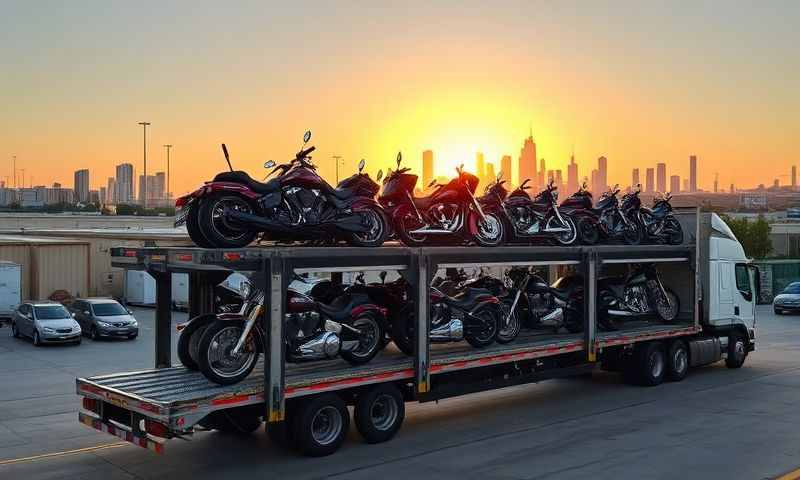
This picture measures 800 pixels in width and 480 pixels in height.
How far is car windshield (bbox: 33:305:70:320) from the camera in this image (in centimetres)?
2286

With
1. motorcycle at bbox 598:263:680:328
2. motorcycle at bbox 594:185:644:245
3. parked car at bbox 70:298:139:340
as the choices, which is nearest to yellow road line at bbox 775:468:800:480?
motorcycle at bbox 598:263:680:328

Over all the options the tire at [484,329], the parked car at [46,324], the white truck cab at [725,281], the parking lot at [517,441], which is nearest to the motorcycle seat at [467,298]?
the tire at [484,329]

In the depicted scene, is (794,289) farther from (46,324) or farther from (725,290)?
(46,324)

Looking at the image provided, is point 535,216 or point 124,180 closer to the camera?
point 535,216

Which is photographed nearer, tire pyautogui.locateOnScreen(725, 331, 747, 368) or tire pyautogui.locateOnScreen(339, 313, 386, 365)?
tire pyautogui.locateOnScreen(339, 313, 386, 365)

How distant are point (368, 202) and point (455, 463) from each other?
3754 mm

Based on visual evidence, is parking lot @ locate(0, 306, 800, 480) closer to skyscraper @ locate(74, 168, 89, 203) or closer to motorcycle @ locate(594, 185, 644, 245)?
motorcycle @ locate(594, 185, 644, 245)

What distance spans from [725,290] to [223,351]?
11.6 metres

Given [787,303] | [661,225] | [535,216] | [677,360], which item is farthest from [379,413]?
[787,303]

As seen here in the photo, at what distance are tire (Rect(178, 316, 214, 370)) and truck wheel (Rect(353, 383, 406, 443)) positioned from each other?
2153mm

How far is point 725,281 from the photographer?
662 inches

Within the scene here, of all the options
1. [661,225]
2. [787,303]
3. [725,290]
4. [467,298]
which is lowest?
[787,303]

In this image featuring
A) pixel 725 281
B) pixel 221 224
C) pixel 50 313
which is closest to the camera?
pixel 221 224

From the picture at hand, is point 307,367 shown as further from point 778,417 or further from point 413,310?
point 778,417
